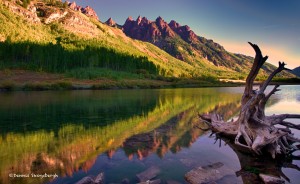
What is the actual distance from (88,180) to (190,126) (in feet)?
48.7

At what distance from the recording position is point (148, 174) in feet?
38.2

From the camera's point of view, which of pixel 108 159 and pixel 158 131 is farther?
pixel 158 131

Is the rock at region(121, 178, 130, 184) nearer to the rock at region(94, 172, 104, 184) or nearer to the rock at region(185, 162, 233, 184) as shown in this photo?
the rock at region(94, 172, 104, 184)

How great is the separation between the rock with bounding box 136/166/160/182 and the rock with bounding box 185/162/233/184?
1.50m

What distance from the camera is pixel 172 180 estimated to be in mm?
10969

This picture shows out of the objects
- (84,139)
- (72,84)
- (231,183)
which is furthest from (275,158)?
(72,84)

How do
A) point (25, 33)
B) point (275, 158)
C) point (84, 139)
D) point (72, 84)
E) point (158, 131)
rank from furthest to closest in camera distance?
point (25, 33), point (72, 84), point (158, 131), point (84, 139), point (275, 158)

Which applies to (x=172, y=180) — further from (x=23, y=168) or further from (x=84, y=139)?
(x=84, y=139)

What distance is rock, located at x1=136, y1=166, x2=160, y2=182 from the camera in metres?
11.1

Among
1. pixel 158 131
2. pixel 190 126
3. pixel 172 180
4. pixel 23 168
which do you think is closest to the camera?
pixel 172 180

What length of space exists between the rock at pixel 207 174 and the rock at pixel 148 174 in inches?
59.0

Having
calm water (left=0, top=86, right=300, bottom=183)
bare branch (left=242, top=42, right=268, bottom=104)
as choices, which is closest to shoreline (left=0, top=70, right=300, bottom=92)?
calm water (left=0, top=86, right=300, bottom=183)

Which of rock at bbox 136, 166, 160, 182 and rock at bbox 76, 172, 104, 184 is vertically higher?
rock at bbox 76, 172, 104, 184

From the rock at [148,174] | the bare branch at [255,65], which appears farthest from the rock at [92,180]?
the bare branch at [255,65]
